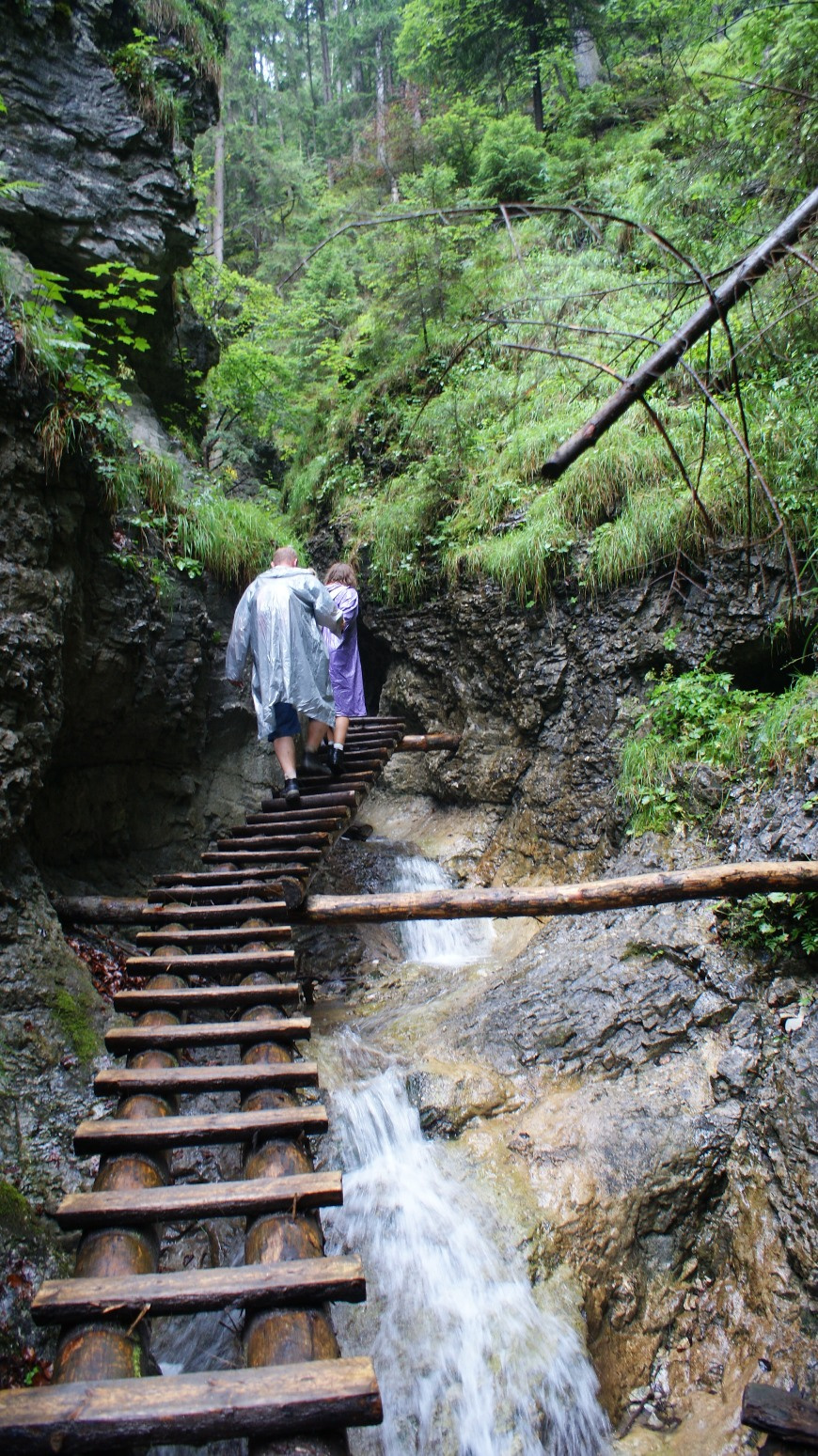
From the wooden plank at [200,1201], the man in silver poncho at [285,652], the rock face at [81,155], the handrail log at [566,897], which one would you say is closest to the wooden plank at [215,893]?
the handrail log at [566,897]

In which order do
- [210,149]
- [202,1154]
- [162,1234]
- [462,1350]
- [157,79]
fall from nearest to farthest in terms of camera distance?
1. [462,1350]
2. [162,1234]
3. [202,1154]
4. [157,79]
5. [210,149]

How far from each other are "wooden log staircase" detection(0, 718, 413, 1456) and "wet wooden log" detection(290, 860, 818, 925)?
56 centimetres

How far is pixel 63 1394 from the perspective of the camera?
5.50 ft

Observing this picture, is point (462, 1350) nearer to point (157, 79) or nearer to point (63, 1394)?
point (63, 1394)

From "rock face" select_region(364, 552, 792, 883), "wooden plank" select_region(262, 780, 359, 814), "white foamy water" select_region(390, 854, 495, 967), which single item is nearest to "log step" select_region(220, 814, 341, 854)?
"wooden plank" select_region(262, 780, 359, 814)

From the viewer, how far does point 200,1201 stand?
2287 millimetres

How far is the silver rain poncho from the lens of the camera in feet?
18.8

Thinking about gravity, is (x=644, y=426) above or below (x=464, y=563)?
above

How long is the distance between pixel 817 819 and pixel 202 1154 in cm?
389

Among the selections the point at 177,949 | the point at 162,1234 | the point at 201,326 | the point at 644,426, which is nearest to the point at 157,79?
the point at 201,326

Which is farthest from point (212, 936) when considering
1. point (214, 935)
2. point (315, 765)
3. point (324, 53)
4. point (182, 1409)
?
point (324, 53)

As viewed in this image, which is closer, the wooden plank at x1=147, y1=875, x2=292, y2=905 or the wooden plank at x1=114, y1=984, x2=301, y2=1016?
the wooden plank at x1=114, y1=984, x2=301, y2=1016

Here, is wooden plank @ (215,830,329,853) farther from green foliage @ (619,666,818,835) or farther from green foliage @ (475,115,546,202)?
green foliage @ (475,115,546,202)

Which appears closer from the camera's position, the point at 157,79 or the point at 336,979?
the point at 336,979
